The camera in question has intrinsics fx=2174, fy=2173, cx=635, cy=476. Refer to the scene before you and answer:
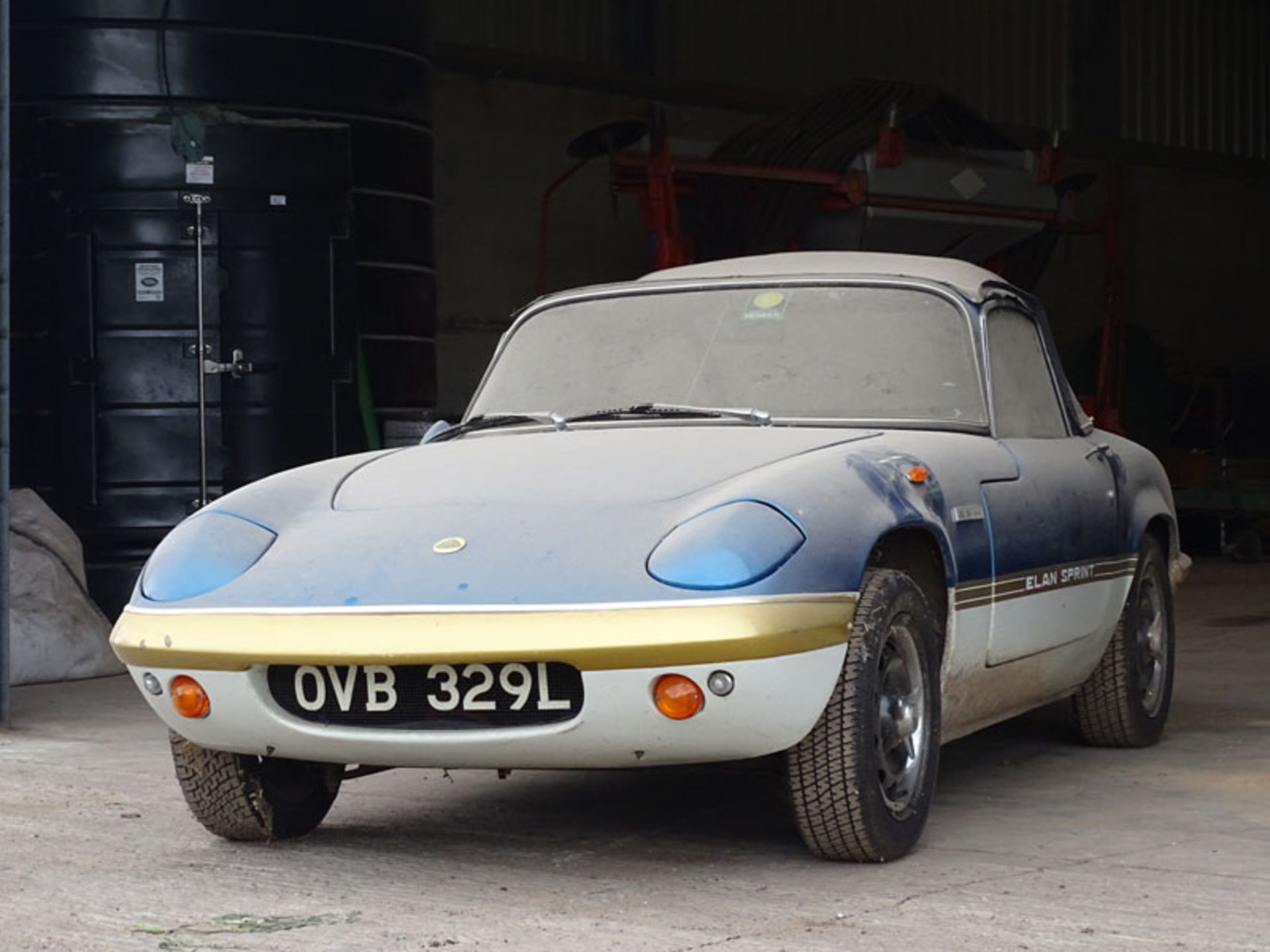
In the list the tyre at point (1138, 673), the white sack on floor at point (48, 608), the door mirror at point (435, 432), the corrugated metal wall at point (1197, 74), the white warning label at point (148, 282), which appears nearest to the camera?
the door mirror at point (435, 432)

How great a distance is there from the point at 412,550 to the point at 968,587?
1.38 meters

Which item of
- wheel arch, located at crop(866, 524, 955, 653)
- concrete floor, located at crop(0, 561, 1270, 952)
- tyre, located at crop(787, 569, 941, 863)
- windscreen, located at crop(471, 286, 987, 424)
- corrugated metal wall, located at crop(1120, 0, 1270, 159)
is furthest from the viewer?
corrugated metal wall, located at crop(1120, 0, 1270, 159)

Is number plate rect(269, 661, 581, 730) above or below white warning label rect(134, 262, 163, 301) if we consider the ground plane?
below

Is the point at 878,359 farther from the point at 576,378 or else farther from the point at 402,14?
the point at 402,14

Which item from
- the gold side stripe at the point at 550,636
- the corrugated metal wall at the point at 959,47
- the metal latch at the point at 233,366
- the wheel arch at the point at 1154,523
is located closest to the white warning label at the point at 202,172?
the metal latch at the point at 233,366

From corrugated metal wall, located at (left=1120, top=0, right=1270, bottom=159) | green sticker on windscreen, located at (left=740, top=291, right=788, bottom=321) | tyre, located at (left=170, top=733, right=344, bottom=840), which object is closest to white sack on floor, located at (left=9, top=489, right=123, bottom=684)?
tyre, located at (left=170, top=733, right=344, bottom=840)

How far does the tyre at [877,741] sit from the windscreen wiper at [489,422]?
1.18 m

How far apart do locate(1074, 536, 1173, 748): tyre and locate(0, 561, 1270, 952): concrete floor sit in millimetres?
99

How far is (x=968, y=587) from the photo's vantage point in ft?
16.8

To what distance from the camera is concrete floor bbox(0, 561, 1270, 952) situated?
4.04m

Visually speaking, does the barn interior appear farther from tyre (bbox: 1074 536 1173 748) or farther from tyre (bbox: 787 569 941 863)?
tyre (bbox: 787 569 941 863)

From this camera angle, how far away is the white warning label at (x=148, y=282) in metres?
10.2

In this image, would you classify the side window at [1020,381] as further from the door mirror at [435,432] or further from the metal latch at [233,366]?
the metal latch at [233,366]

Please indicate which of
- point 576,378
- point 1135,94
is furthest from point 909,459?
point 1135,94
